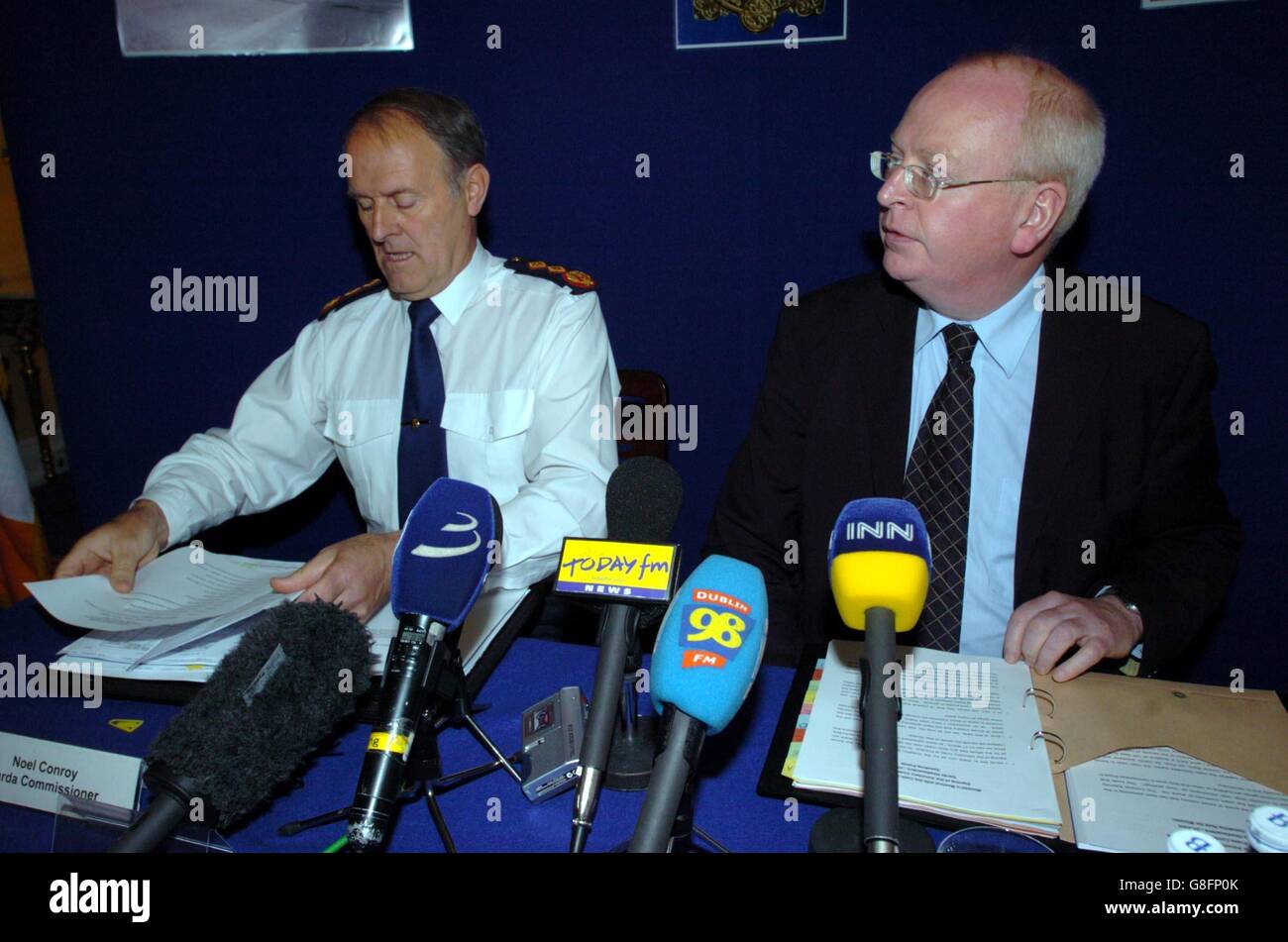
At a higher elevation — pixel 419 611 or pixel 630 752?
pixel 419 611

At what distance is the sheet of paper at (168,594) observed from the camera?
126 cm

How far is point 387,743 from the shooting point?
2.17 ft

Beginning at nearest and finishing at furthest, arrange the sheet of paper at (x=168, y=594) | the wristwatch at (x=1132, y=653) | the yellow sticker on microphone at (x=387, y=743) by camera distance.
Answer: the yellow sticker on microphone at (x=387, y=743), the sheet of paper at (x=168, y=594), the wristwatch at (x=1132, y=653)

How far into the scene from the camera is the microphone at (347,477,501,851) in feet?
2.13

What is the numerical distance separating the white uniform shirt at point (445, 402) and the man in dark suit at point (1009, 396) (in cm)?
51

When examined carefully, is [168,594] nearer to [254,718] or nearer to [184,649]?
[184,649]

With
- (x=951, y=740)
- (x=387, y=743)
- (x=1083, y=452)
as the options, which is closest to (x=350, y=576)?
(x=387, y=743)

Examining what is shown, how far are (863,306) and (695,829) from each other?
43.0 inches

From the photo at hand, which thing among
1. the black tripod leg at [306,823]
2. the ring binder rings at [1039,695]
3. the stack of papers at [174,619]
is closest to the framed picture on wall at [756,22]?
the stack of papers at [174,619]

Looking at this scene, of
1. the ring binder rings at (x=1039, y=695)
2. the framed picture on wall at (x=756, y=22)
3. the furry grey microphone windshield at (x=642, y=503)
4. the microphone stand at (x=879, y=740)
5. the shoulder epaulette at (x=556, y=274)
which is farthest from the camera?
the framed picture on wall at (x=756, y=22)

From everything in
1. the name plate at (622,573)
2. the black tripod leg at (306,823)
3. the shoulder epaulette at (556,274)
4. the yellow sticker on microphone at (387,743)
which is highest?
the shoulder epaulette at (556,274)

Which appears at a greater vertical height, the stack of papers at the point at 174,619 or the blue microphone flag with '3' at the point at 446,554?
the blue microphone flag with '3' at the point at 446,554

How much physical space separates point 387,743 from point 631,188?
198 centimetres

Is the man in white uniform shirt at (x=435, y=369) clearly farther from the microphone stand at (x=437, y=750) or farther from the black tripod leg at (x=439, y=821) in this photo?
the black tripod leg at (x=439, y=821)
